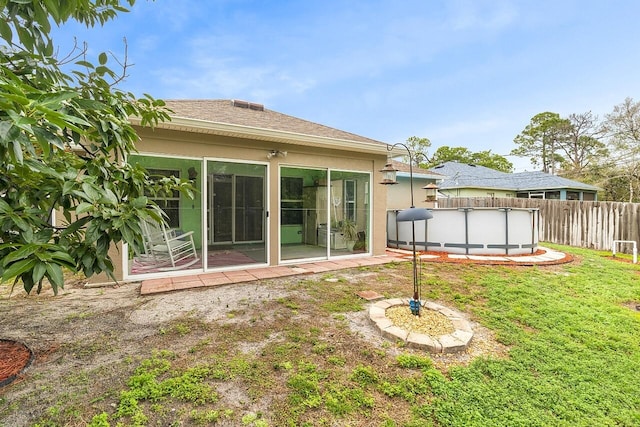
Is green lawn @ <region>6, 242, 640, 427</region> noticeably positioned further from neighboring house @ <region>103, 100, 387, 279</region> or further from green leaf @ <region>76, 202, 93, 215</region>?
neighboring house @ <region>103, 100, 387, 279</region>

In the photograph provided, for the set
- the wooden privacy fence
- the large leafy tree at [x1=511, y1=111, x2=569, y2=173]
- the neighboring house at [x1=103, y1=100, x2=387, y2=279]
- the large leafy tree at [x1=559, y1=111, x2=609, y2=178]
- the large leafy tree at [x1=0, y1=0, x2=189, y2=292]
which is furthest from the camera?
the large leafy tree at [x1=511, y1=111, x2=569, y2=173]

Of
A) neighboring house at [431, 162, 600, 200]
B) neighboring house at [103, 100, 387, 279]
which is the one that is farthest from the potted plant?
neighboring house at [431, 162, 600, 200]

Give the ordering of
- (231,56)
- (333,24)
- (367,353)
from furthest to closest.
Result: (231,56)
(333,24)
(367,353)

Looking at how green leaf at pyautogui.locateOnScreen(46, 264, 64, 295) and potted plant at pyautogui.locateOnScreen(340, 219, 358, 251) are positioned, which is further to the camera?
potted plant at pyautogui.locateOnScreen(340, 219, 358, 251)

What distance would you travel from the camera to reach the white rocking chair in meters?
5.21

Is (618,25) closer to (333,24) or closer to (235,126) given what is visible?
(333,24)

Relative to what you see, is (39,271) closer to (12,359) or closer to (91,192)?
(91,192)

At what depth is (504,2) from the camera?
25.2 feet

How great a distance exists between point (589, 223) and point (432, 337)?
10.3 meters

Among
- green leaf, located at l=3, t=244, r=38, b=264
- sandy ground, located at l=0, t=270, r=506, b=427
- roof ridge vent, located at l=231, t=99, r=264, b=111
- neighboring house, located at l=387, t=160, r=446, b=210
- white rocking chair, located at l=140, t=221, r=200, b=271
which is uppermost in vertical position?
roof ridge vent, located at l=231, t=99, r=264, b=111

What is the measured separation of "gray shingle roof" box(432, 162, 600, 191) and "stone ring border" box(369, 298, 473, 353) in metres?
14.2

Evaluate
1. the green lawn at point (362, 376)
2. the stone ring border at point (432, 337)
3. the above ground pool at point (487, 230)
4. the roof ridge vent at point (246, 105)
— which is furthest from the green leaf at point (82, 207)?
the above ground pool at point (487, 230)

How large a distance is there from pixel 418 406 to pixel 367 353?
702mm

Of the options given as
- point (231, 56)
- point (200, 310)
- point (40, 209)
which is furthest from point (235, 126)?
point (231, 56)
